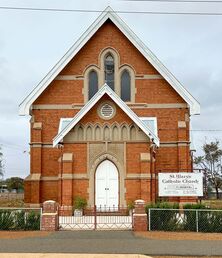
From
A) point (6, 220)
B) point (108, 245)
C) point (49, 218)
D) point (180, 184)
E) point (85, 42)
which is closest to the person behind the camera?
point (108, 245)

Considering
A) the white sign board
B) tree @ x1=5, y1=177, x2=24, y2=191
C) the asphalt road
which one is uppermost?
tree @ x1=5, y1=177, x2=24, y2=191

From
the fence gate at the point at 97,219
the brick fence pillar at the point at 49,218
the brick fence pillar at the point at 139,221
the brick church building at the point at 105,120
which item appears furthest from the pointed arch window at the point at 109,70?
the brick fence pillar at the point at 139,221

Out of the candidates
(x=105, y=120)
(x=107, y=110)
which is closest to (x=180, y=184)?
(x=105, y=120)

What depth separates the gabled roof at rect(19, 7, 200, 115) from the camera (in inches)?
1233

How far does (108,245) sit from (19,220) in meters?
6.44

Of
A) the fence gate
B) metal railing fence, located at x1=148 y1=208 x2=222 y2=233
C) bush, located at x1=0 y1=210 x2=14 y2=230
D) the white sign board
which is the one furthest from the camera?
the white sign board

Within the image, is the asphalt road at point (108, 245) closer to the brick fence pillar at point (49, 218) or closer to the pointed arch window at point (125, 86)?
the brick fence pillar at point (49, 218)

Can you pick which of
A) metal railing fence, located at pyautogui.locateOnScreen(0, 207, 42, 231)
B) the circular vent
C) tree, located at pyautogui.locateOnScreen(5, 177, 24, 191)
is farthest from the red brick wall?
tree, located at pyautogui.locateOnScreen(5, 177, 24, 191)

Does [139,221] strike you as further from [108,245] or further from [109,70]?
[109,70]

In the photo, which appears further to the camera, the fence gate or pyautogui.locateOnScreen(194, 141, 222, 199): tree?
pyautogui.locateOnScreen(194, 141, 222, 199): tree

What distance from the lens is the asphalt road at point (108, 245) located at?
15297mm

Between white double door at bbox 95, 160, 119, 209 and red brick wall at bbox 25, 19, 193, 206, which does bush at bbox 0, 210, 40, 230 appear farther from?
red brick wall at bbox 25, 19, 193, 206

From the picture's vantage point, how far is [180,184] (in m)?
25.3

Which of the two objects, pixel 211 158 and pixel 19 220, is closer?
pixel 19 220
